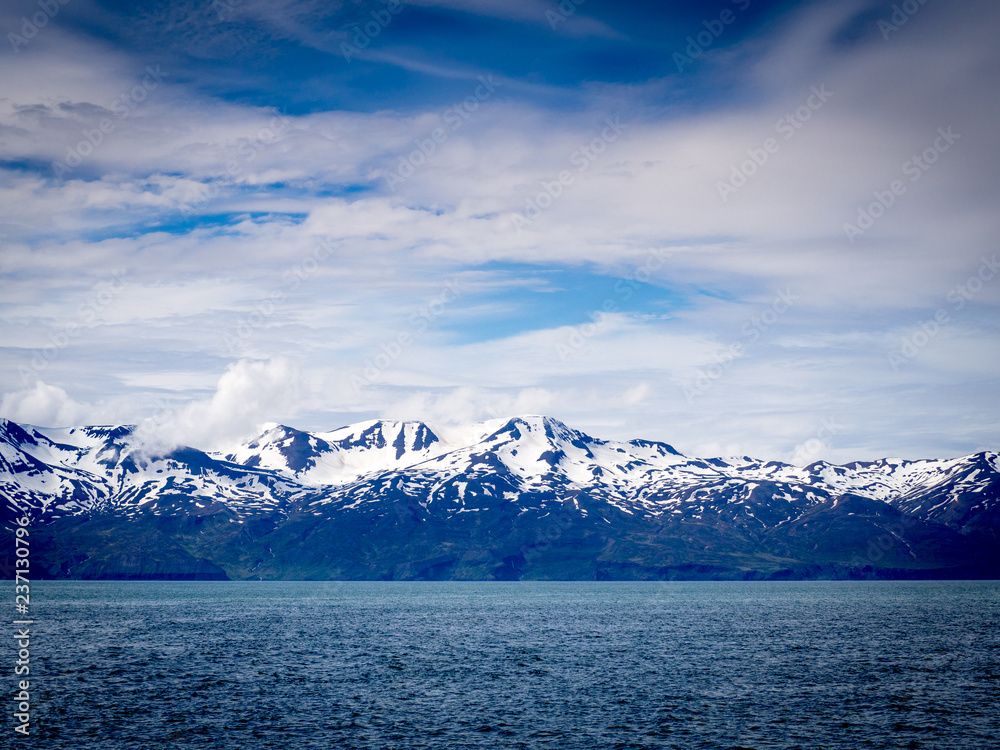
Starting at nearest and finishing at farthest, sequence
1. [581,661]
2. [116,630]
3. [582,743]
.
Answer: [582,743]
[581,661]
[116,630]

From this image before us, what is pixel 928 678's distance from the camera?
264 ft

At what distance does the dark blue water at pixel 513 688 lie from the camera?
55.9 m

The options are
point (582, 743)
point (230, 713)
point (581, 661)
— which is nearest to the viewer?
point (582, 743)

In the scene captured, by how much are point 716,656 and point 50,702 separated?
69.0 metres

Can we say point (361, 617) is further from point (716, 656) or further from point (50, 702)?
point (50, 702)

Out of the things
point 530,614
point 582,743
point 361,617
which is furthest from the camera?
point 530,614

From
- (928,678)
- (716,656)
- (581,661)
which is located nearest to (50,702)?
(581,661)

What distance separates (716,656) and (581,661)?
16724 mm

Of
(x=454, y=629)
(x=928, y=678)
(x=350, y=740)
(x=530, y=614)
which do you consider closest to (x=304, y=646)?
(x=454, y=629)

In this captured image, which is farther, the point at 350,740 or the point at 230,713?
the point at 230,713

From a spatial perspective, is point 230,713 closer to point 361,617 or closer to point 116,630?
point 116,630

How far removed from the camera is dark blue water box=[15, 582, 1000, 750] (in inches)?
2201

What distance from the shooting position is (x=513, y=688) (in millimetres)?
75250

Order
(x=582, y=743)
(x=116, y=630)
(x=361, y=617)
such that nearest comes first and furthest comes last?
(x=582, y=743) → (x=116, y=630) → (x=361, y=617)
